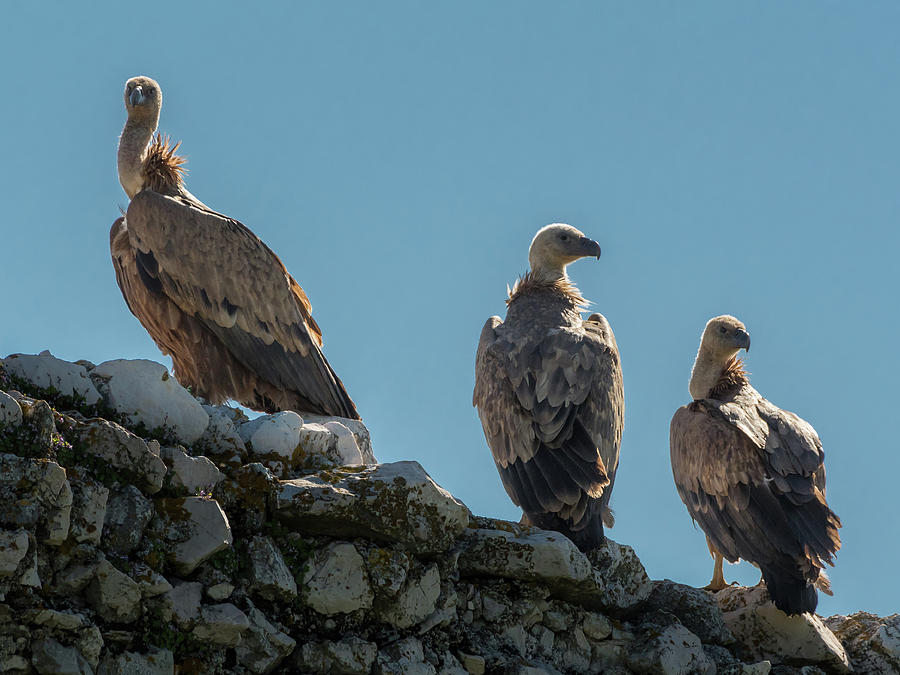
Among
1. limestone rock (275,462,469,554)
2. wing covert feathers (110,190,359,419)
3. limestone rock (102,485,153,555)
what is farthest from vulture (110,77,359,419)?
limestone rock (102,485,153,555)

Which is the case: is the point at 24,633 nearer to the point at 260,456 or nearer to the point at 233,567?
the point at 233,567

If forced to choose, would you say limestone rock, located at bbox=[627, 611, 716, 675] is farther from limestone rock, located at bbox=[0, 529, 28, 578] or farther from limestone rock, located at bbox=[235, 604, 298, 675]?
limestone rock, located at bbox=[0, 529, 28, 578]

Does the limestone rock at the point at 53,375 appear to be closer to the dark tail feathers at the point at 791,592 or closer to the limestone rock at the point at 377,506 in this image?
the limestone rock at the point at 377,506

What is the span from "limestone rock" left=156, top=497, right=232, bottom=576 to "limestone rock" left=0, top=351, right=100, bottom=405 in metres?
0.81

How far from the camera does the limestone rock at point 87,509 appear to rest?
18.7 feet

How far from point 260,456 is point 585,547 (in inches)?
98.5

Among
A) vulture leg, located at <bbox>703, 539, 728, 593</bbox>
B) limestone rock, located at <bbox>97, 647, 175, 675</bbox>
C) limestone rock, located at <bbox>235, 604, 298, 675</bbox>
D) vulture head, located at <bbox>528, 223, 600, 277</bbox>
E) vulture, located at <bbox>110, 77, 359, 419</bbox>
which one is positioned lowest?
limestone rock, located at <bbox>97, 647, 175, 675</bbox>

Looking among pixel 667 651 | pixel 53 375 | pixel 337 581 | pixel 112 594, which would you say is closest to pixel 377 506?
pixel 337 581

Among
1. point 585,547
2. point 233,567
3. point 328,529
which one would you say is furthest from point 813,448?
point 233,567

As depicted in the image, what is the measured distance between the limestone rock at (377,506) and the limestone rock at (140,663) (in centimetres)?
117

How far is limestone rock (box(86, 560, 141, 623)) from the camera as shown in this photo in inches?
222

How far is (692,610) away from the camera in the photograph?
846cm

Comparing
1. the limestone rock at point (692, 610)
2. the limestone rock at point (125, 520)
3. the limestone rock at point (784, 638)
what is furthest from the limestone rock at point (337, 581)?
the limestone rock at point (784, 638)

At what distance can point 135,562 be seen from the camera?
19.3 feet
